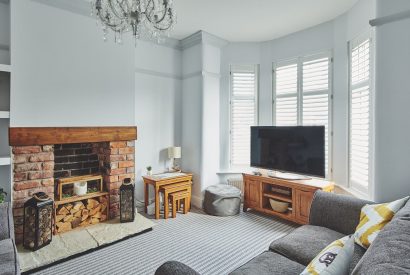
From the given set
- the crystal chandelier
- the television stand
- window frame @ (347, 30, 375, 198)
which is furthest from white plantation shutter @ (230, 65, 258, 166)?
the crystal chandelier

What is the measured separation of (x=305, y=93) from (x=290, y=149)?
1077 millimetres

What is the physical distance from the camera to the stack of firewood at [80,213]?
2.98 meters

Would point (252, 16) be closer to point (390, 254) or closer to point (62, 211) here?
point (390, 254)

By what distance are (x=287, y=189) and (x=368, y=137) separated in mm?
1301

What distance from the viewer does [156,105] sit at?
13.8ft

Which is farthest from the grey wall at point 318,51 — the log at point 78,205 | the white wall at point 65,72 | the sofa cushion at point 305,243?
the log at point 78,205

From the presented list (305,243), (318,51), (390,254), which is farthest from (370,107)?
(390,254)

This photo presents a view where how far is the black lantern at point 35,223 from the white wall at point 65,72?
898 millimetres

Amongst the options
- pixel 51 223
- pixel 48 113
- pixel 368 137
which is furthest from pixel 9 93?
pixel 368 137

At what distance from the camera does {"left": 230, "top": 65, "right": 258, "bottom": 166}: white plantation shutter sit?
14.9ft

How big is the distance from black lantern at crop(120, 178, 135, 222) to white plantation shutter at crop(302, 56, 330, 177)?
9.77ft

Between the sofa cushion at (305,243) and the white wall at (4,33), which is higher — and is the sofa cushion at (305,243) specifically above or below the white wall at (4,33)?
below

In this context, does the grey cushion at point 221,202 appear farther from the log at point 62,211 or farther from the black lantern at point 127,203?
the log at point 62,211

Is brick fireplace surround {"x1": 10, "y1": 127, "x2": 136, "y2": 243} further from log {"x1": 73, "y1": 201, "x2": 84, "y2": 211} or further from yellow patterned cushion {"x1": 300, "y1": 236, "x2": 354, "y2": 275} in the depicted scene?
yellow patterned cushion {"x1": 300, "y1": 236, "x2": 354, "y2": 275}
